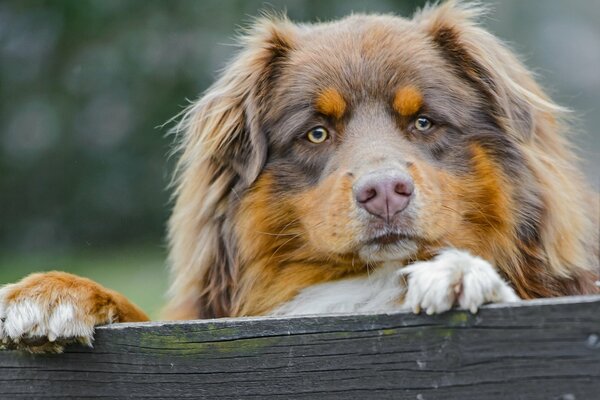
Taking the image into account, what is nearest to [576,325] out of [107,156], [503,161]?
[503,161]

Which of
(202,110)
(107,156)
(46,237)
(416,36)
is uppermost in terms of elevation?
(416,36)

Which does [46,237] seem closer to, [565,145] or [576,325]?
[565,145]

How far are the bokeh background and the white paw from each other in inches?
345

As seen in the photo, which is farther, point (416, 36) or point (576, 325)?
point (416, 36)

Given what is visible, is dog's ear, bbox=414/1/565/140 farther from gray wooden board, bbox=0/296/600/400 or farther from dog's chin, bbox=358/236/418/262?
gray wooden board, bbox=0/296/600/400

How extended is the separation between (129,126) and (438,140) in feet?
29.2

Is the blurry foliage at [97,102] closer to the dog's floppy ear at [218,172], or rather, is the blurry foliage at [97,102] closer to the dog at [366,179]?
Answer: the dog's floppy ear at [218,172]

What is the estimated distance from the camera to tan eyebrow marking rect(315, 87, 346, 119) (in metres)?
4.05

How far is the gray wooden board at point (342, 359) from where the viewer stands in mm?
2416

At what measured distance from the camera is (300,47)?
14.4 ft

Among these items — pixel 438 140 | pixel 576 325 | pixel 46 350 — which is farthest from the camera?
pixel 438 140

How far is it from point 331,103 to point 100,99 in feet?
28.3

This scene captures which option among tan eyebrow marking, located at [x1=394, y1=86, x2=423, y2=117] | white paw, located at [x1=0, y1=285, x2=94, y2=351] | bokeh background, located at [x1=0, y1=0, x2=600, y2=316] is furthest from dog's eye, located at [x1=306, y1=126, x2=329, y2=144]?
bokeh background, located at [x1=0, y1=0, x2=600, y2=316]

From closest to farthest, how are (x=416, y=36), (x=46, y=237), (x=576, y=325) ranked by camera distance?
(x=576, y=325)
(x=416, y=36)
(x=46, y=237)
